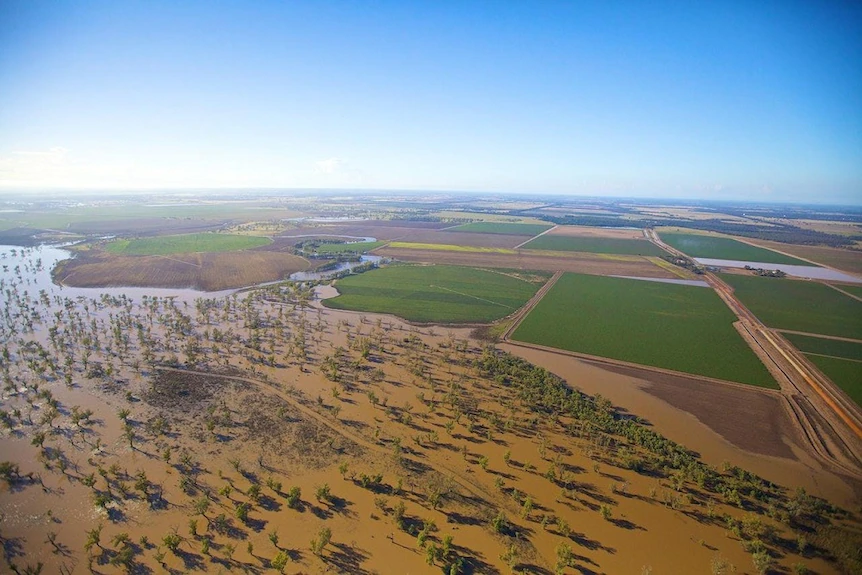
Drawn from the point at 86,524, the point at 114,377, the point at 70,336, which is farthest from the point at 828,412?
the point at 70,336

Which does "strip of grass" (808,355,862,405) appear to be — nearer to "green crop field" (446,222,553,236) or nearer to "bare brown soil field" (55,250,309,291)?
"bare brown soil field" (55,250,309,291)

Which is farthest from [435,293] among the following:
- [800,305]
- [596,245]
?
[596,245]

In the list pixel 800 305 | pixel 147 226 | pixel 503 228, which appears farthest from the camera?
pixel 503 228

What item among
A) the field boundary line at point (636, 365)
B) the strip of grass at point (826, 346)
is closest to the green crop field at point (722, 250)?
the strip of grass at point (826, 346)

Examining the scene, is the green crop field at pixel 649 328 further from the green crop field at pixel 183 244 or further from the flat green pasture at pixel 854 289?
the green crop field at pixel 183 244

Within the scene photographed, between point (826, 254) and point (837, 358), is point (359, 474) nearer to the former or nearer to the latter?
point (837, 358)
